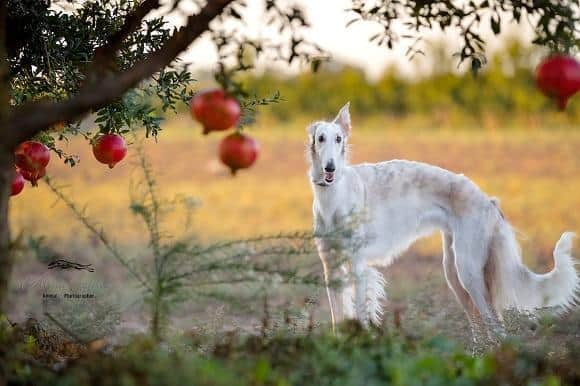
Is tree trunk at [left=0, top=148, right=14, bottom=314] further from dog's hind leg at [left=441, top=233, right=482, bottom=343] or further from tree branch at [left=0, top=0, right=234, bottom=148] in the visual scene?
dog's hind leg at [left=441, top=233, right=482, bottom=343]

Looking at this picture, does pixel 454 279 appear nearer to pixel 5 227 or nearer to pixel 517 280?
pixel 517 280

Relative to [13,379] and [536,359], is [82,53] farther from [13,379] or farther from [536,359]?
[536,359]

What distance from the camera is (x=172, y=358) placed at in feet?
11.0

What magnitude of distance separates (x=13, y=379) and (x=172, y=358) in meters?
0.66

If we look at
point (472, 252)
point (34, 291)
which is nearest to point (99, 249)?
point (34, 291)

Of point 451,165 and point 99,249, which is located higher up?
point 451,165

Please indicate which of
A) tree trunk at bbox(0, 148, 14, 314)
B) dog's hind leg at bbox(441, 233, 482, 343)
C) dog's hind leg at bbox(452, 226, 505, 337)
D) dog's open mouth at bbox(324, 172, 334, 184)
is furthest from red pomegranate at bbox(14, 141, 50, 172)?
dog's hind leg at bbox(441, 233, 482, 343)

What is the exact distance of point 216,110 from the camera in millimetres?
3154

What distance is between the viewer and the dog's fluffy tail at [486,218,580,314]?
6.68 m

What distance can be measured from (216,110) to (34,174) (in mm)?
1492

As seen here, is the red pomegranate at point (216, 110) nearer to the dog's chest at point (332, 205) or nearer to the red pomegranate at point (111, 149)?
the red pomegranate at point (111, 149)

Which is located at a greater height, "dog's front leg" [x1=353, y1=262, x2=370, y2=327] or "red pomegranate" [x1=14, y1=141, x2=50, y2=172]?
"red pomegranate" [x1=14, y1=141, x2=50, y2=172]

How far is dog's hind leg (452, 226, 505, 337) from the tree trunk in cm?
402

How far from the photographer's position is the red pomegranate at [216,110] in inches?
124
